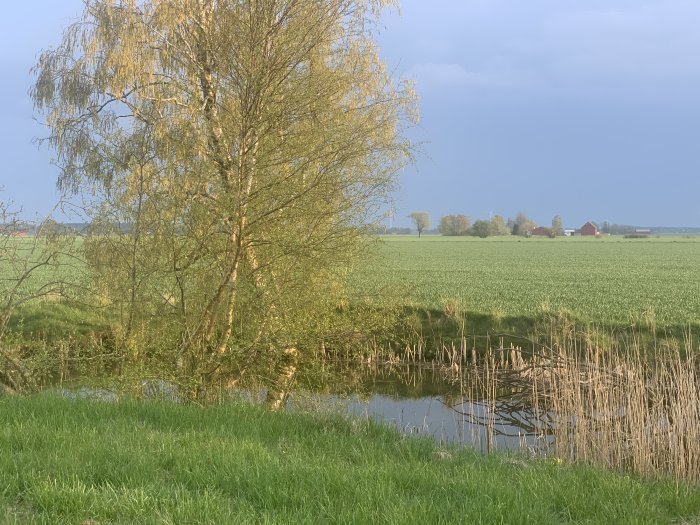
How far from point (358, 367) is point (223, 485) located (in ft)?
37.1

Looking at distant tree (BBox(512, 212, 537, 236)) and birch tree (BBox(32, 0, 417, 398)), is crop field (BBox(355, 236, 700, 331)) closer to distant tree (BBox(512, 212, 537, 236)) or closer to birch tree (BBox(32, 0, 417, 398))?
birch tree (BBox(32, 0, 417, 398))

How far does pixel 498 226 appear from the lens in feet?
458

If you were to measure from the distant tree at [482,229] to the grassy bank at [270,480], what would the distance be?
5085 inches

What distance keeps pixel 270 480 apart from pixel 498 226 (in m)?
140

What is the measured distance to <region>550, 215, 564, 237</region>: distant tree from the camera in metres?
139

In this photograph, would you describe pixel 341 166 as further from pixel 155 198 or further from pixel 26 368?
pixel 26 368

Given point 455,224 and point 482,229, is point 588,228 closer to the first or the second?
point 455,224

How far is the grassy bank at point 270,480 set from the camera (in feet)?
12.9

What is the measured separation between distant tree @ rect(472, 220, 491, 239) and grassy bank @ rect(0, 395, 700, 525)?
424ft

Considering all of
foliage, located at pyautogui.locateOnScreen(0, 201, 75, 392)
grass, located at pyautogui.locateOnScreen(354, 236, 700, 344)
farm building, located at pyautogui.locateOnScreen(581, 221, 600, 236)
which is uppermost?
farm building, located at pyautogui.locateOnScreen(581, 221, 600, 236)

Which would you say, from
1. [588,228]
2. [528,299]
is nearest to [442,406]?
[528,299]

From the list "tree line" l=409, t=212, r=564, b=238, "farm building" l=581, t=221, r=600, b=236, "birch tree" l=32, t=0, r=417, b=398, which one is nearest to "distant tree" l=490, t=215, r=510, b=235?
"tree line" l=409, t=212, r=564, b=238

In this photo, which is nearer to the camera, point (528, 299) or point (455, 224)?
point (528, 299)

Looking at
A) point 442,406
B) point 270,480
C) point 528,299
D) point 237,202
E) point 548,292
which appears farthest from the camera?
point 548,292
